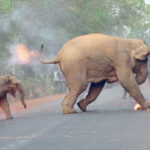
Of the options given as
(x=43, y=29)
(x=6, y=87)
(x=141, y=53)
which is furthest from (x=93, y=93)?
(x=43, y=29)

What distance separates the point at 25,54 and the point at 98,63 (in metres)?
15.7

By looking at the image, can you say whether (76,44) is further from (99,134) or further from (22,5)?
(22,5)

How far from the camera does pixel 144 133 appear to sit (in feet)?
34.0

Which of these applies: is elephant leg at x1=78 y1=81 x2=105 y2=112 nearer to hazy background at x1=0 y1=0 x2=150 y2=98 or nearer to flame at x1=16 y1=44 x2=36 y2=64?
hazy background at x1=0 y1=0 x2=150 y2=98

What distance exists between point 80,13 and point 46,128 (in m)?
22.0

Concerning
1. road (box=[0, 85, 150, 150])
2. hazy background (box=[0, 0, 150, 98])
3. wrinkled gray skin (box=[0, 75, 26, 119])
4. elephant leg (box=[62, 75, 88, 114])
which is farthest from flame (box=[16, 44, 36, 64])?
road (box=[0, 85, 150, 150])

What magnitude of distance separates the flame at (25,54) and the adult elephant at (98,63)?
572 inches

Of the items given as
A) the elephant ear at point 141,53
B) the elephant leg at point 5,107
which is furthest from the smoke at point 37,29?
the elephant ear at point 141,53

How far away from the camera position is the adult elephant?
A: 17.0 m

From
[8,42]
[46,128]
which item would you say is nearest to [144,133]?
[46,128]

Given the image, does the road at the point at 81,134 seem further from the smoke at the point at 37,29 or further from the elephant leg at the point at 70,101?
the smoke at the point at 37,29

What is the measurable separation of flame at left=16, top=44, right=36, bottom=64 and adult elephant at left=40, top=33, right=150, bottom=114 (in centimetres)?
1452

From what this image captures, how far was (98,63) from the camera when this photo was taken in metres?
17.1

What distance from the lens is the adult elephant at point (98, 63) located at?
16953mm
